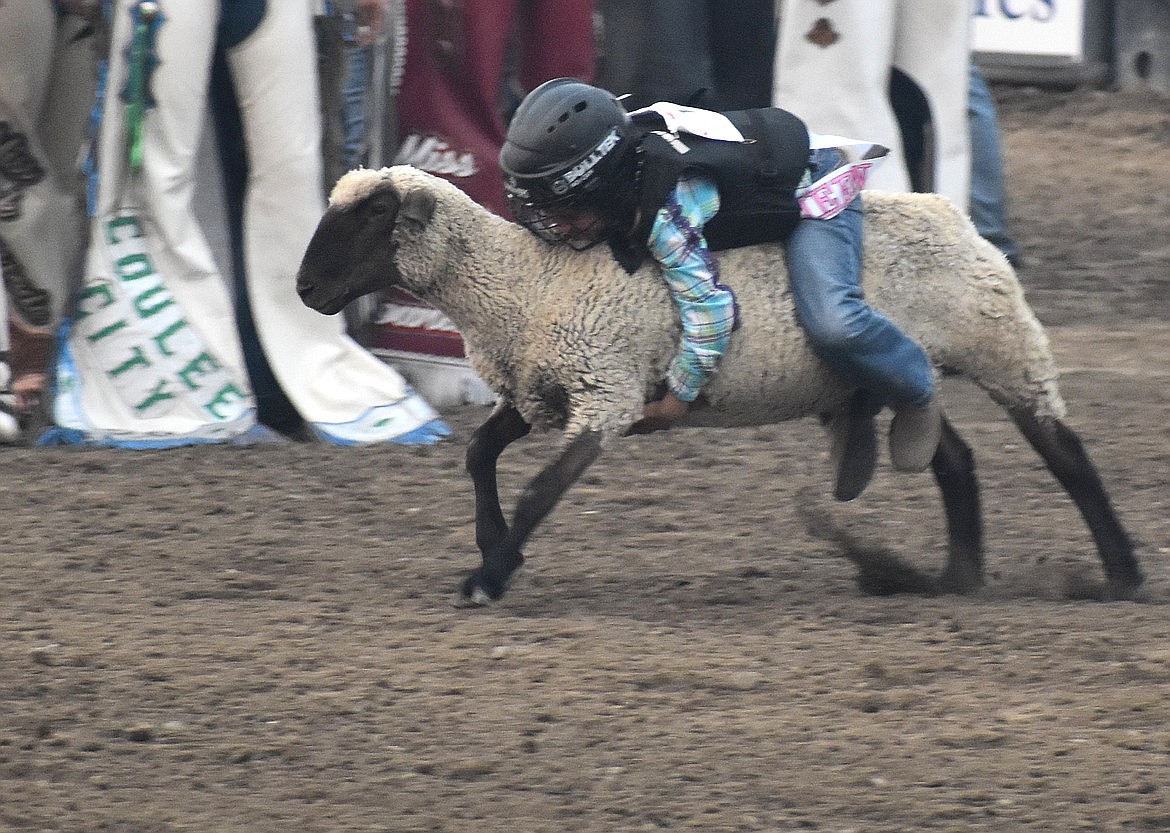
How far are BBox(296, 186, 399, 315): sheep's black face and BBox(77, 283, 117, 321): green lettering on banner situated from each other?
6.28 feet

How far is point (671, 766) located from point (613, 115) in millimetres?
1647

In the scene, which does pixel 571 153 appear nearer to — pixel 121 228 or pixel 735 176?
pixel 735 176

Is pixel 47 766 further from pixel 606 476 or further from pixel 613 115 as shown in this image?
pixel 606 476

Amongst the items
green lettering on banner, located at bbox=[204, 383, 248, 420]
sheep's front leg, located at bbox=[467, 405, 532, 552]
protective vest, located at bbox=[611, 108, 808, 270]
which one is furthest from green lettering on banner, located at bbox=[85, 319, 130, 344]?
protective vest, located at bbox=[611, 108, 808, 270]

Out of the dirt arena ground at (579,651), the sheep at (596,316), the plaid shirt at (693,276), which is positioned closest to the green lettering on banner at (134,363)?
the dirt arena ground at (579,651)

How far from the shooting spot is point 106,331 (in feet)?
21.7

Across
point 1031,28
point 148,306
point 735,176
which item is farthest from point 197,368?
point 1031,28

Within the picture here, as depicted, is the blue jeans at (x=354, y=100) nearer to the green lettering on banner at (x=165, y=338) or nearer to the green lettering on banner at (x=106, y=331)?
the green lettering on banner at (x=165, y=338)

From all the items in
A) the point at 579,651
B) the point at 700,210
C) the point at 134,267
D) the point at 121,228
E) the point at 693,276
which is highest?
the point at 700,210

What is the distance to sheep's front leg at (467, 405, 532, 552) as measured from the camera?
5.05 metres

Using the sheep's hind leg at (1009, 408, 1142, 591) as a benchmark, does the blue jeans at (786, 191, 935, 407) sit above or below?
above

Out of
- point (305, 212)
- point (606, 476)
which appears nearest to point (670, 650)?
point (606, 476)

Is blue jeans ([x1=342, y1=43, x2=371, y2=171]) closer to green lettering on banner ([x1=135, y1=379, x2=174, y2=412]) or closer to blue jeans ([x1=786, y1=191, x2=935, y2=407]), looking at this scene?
green lettering on banner ([x1=135, y1=379, x2=174, y2=412])

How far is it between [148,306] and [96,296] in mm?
176
